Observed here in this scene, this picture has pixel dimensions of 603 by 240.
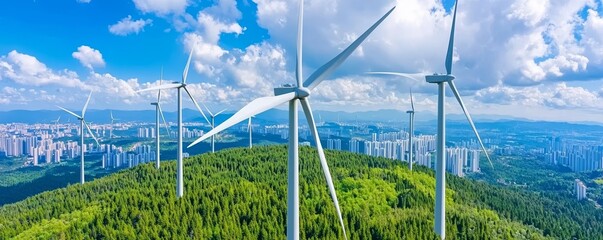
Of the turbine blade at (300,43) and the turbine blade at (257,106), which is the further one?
the turbine blade at (300,43)

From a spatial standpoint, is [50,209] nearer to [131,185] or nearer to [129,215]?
[131,185]

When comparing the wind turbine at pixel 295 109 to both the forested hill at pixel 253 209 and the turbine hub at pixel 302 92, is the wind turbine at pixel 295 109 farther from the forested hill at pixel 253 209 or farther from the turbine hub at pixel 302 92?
the forested hill at pixel 253 209

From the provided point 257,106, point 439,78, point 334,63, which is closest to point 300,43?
point 334,63

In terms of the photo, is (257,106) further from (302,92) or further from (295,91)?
(302,92)

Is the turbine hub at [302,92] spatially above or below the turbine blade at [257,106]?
above

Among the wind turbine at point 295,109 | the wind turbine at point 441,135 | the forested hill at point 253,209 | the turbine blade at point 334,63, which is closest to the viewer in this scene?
the wind turbine at point 295,109

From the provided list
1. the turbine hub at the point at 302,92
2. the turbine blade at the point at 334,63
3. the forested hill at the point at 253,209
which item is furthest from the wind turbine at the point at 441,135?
the turbine hub at the point at 302,92

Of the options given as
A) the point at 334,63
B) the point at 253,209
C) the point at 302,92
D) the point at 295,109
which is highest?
the point at 334,63

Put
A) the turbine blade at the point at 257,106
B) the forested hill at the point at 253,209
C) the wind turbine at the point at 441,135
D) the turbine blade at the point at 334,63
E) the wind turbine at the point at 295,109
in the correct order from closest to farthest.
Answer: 1. the turbine blade at the point at 257,106
2. the wind turbine at the point at 295,109
3. the turbine blade at the point at 334,63
4. the wind turbine at the point at 441,135
5. the forested hill at the point at 253,209
